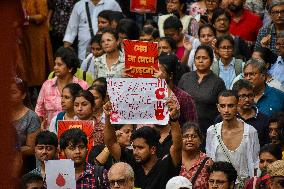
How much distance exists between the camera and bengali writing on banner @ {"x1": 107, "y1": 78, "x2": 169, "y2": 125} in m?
6.68

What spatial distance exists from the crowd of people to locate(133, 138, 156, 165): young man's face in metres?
0.01

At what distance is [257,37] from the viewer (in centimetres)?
1238

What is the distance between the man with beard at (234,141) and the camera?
27.0 ft

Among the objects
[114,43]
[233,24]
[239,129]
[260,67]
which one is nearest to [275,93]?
[260,67]

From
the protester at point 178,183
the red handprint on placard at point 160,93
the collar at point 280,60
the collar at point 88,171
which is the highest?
the red handprint on placard at point 160,93

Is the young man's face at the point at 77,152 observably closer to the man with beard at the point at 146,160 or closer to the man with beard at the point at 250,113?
the man with beard at the point at 146,160

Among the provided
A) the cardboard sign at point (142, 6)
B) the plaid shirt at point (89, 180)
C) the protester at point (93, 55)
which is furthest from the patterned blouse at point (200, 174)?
the cardboard sign at point (142, 6)

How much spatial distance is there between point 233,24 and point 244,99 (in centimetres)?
427

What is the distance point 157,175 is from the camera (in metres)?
7.36

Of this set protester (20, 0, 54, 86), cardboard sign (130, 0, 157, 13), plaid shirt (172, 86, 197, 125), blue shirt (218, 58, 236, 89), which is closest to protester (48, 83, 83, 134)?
plaid shirt (172, 86, 197, 125)

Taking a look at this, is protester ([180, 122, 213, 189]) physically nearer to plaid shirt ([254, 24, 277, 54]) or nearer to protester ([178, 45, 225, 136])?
protester ([178, 45, 225, 136])

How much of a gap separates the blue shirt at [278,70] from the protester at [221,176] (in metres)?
3.89

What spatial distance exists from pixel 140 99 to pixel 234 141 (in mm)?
1962

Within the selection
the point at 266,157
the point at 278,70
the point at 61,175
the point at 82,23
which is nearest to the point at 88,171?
the point at 61,175
